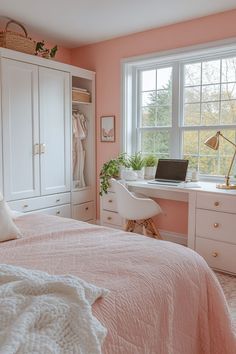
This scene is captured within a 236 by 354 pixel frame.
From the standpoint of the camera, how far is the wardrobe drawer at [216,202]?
2.79 m

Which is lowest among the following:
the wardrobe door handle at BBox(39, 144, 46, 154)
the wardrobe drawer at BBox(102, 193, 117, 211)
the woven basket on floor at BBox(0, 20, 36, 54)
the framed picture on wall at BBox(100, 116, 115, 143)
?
the wardrobe drawer at BBox(102, 193, 117, 211)

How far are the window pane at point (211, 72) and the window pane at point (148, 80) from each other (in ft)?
2.06

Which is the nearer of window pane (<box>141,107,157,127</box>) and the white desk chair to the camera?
the white desk chair

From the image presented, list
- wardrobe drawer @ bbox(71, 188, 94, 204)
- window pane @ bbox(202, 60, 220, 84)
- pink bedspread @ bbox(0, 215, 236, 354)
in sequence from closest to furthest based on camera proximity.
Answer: pink bedspread @ bbox(0, 215, 236, 354) < window pane @ bbox(202, 60, 220, 84) < wardrobe drawer @ bbox(71, 188, 94, 204)

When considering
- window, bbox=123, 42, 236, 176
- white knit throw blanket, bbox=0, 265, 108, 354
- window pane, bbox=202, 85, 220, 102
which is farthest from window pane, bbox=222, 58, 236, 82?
white knit throw blanket, bbox=0, 265, 108, 354

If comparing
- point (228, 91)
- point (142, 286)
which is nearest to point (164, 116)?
point (228, 91)

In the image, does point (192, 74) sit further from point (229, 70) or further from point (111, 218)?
point (111, 218)

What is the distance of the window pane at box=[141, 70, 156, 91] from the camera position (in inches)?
153

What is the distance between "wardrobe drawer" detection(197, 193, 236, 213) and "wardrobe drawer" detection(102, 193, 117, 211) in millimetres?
1080

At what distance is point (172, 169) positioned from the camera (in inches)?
139

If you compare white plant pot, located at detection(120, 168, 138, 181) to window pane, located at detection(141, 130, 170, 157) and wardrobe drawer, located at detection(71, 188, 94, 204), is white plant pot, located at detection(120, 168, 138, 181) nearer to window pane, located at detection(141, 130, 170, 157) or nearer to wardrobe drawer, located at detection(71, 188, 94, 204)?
window pane, located at detection(141, 130, 170, 157)

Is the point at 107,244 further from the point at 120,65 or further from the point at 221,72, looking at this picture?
the point at 120,65

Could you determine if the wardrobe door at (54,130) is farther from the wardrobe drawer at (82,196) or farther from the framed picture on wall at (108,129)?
the framed picture on wall at (108,129)

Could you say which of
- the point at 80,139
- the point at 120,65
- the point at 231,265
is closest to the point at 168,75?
the point at 120,65
